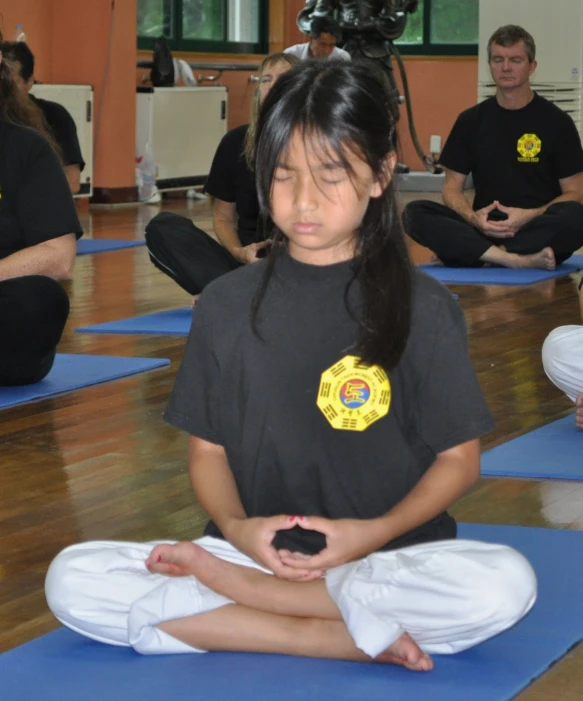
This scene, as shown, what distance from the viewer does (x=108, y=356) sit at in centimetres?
392

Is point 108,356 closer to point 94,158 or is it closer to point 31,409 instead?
point 31,409

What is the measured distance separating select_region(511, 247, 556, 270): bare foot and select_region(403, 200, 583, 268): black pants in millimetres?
21

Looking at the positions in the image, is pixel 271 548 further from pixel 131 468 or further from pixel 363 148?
pixel 131 468

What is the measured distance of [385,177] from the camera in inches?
65.9

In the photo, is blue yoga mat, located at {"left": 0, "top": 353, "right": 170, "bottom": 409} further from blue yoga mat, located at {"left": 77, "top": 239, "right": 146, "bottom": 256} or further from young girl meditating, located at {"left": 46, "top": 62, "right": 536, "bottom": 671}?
blue yoga mat, located at {"left": 77, "top": 239, "right": 146, "bottom": 256}

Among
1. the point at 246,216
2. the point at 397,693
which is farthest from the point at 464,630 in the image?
the point at 246,216

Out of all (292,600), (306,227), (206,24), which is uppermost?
(206,24)

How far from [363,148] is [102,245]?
16.7ft

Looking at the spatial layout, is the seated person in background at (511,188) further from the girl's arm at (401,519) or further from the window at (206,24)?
the window at (206,24)

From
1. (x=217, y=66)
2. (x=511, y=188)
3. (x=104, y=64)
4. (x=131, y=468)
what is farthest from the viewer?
(x=217, y=66)

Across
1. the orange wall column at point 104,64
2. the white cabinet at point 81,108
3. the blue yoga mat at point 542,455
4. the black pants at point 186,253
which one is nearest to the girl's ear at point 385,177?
the blue yoga mat at point 542,455

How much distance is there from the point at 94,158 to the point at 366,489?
7.29 metres

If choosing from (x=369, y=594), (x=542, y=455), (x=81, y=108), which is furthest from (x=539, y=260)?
(x=369, y=594)

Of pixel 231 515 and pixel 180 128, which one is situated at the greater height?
pixel 180 128
